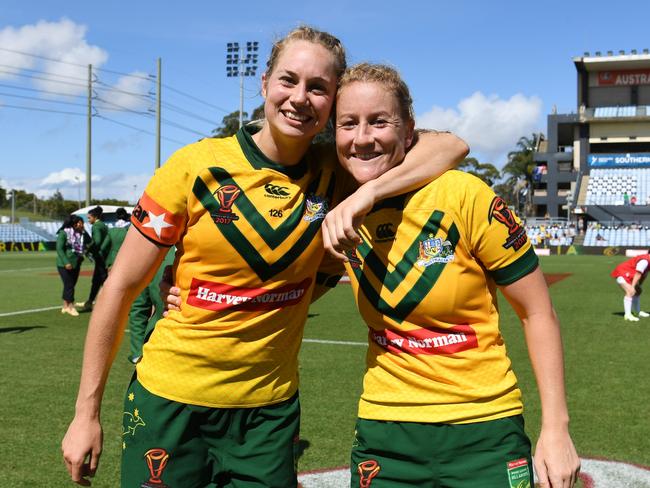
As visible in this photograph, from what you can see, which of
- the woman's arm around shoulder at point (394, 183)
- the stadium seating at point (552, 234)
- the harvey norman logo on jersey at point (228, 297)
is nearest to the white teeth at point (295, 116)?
the woman's arm around shoulder at point (394, 183)

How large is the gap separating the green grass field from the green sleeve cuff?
318cm

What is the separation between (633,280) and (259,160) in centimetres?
1258

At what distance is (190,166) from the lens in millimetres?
2586

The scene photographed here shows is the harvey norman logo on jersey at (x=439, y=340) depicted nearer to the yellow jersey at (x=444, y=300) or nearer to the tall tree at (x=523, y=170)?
the yellow jersey at (x=444, y=300)

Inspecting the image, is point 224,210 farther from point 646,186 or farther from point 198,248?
point 646,186

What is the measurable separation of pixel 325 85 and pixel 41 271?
26.6m

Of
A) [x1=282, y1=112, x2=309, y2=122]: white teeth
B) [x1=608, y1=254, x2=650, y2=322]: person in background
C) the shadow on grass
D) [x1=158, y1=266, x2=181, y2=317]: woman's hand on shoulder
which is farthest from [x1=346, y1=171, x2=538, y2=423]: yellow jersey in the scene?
[x1=608, y1=254, x2=650, y2=322]: person in background

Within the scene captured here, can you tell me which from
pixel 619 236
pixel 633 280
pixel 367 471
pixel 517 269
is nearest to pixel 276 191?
pixel 517 269

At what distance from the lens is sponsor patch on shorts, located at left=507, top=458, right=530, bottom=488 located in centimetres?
229

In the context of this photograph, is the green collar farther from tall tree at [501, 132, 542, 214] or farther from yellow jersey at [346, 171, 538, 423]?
tall tree at [501, 132, 542, 214]

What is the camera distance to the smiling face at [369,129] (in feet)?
7.96

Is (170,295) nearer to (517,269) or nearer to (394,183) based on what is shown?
(394,183)

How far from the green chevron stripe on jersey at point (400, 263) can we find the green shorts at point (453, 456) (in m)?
0.48

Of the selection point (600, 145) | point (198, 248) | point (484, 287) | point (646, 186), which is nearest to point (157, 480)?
point (198, 248)
